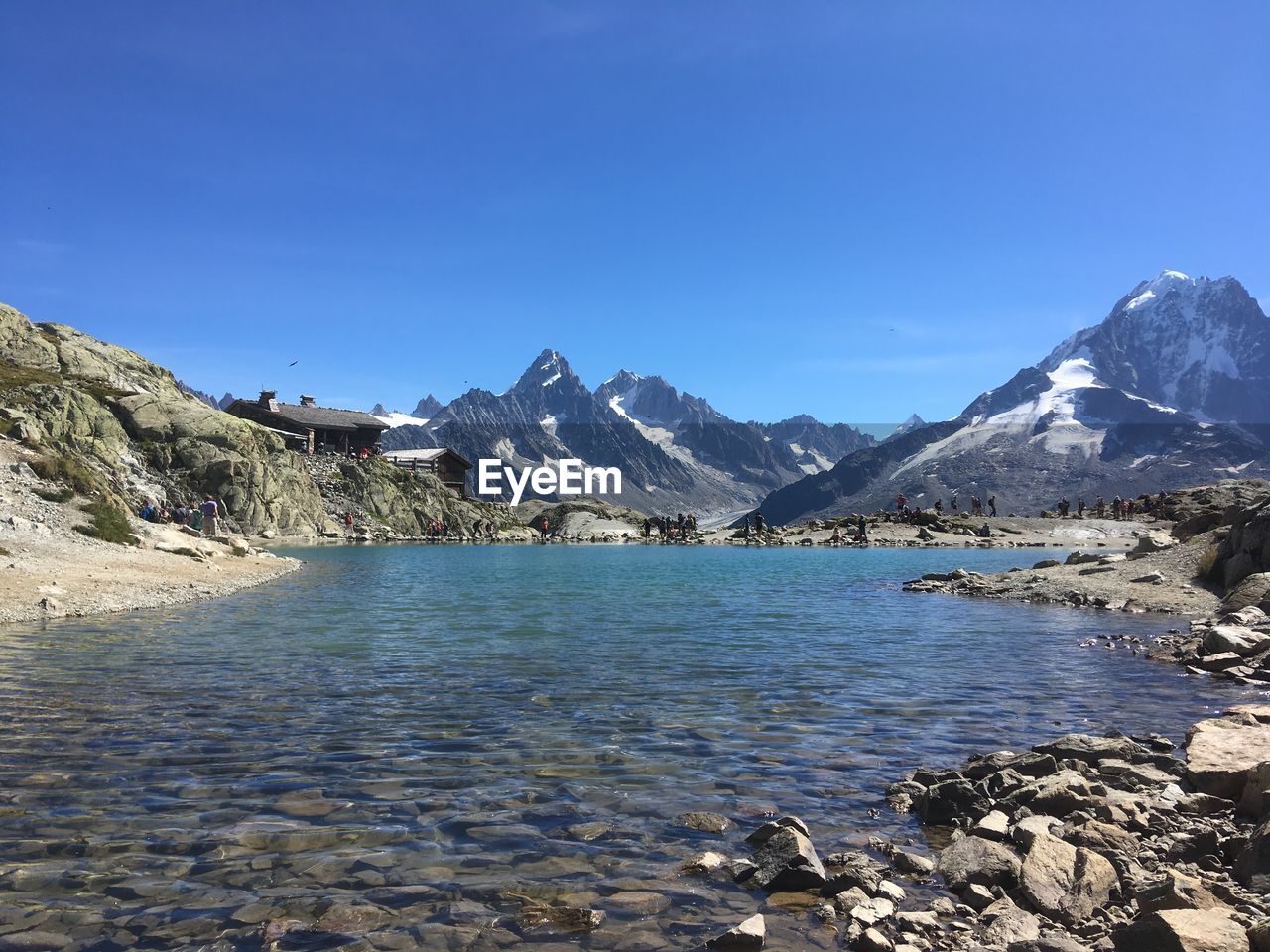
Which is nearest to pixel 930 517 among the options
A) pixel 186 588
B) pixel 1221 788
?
pixel 186 588

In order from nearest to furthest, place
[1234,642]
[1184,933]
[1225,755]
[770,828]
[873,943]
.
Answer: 1. [1184,933]
2. [873,943]
3. [770,828]
4. [1225,755]
5. [1234,642]

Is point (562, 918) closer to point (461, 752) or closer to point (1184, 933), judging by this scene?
point (1184, 933)

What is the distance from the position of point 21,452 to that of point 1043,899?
1922 inches

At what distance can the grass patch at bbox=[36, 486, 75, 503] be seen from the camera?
37.3 metres

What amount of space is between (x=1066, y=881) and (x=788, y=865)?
2.53 m

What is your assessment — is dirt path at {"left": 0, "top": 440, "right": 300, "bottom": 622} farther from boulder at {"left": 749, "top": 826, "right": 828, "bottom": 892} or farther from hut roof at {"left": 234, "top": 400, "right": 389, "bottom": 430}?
hut roof at {"left": 234, "top": 400, "right": 389, "bottom": 430}

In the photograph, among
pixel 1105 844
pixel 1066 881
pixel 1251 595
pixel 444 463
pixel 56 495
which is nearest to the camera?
pixel 1066 881

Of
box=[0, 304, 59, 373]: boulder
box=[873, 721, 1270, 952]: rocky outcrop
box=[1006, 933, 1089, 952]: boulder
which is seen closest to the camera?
box=[1006, 933, 1089, 952]: boulder

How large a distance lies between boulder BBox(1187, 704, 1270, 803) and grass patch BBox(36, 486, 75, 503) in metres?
43.4

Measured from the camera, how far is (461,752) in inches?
478

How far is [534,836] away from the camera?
8.96 metres

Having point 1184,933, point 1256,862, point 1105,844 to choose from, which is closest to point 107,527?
point 1105,844

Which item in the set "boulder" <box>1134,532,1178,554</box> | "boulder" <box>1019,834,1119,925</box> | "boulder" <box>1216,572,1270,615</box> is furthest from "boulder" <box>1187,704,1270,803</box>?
"boulder" <box>1134,532,1178,554</box>

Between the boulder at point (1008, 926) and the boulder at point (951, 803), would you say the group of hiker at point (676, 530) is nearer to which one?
the boulder at point (951, 803)
